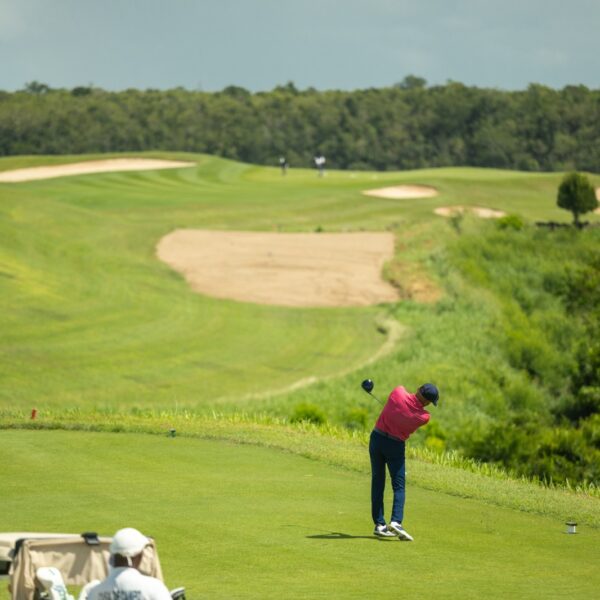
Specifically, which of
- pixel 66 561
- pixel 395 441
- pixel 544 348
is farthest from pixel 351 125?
pixel 66 561

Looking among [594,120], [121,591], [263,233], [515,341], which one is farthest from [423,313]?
[594,120]

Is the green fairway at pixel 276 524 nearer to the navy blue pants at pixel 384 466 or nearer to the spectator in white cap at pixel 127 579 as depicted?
the navy blue pants at pixel 384 466

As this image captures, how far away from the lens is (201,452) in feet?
65.6

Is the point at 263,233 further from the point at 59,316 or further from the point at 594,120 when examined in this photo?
the point at 594,120

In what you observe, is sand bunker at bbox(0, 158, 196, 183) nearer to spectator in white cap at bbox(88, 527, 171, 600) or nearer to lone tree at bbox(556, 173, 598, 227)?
lone tree at bbox(556, 173, 598, 227)

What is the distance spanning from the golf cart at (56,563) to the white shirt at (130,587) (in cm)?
53

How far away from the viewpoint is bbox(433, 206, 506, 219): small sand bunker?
73.0 m

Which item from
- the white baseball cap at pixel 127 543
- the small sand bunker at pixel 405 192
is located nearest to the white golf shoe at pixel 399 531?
the white baseball cap at pixel 127 543

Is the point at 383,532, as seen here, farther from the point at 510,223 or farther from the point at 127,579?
the point at 510,223

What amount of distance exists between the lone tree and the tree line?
2354 inches

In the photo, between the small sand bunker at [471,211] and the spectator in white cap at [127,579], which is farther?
the small sand bunker at [471,211]

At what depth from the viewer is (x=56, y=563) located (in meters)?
9.41

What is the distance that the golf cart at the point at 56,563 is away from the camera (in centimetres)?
912

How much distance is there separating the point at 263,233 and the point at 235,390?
2648cm
